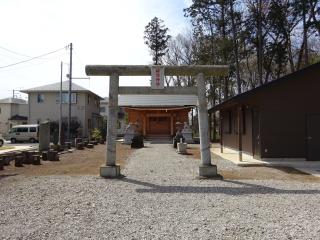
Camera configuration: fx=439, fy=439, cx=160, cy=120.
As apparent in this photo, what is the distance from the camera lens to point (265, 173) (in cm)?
1448

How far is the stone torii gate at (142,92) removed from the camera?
13.5 m

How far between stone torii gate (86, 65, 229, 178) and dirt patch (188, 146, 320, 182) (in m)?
1.06

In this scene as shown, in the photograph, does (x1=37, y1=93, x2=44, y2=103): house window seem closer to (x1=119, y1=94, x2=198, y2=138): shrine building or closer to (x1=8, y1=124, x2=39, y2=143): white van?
(x1=8, y1=124, x2=39, y2=143): white van

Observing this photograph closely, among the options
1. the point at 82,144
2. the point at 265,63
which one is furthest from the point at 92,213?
the point at 265,63

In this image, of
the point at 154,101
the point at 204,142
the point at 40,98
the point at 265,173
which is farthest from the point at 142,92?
the point at 40,98

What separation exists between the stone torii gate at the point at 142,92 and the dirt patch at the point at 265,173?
3.48 ft

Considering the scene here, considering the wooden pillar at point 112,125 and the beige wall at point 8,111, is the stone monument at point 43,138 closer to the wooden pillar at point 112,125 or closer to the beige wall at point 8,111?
the wooden pillar at point 112,125

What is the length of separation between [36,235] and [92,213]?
1699 mm

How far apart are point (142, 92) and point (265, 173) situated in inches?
191

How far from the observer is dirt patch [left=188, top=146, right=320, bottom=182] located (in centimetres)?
1328

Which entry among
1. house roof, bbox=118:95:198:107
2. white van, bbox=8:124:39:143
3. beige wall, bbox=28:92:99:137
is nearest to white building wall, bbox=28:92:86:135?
beige wall, bbox=28:92:99:137

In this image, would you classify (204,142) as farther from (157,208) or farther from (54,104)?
(54,104)

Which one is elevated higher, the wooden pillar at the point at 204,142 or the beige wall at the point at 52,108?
the beige wall at the point at 52,108

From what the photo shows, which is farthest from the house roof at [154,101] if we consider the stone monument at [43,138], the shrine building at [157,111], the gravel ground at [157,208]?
the gravel ground at [157,208]
